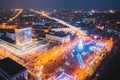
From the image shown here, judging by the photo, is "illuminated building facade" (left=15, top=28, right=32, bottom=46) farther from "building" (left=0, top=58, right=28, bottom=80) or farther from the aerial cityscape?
"building" (left=0, top=58, right=28, bottom=80)

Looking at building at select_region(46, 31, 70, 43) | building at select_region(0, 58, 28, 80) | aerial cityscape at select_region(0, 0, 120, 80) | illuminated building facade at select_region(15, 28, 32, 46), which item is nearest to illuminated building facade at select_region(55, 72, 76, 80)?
aerial cityscape at select_region(0, 0, 120, 80)

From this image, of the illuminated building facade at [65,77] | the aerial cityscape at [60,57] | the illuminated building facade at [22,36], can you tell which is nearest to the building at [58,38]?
the aerial cityscape at [60,57]

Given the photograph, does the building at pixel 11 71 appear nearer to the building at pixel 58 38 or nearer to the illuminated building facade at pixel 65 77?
the illuminated building facade at pixel 65 77

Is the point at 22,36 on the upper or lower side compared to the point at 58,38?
upper

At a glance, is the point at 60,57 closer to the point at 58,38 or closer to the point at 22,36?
the point at 58,38

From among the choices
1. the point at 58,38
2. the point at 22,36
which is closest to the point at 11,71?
the point at 22,36

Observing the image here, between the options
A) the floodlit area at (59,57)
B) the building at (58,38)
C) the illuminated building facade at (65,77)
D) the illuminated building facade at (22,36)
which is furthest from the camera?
the building at (58,38)

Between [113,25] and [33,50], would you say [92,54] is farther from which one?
[113,25]
